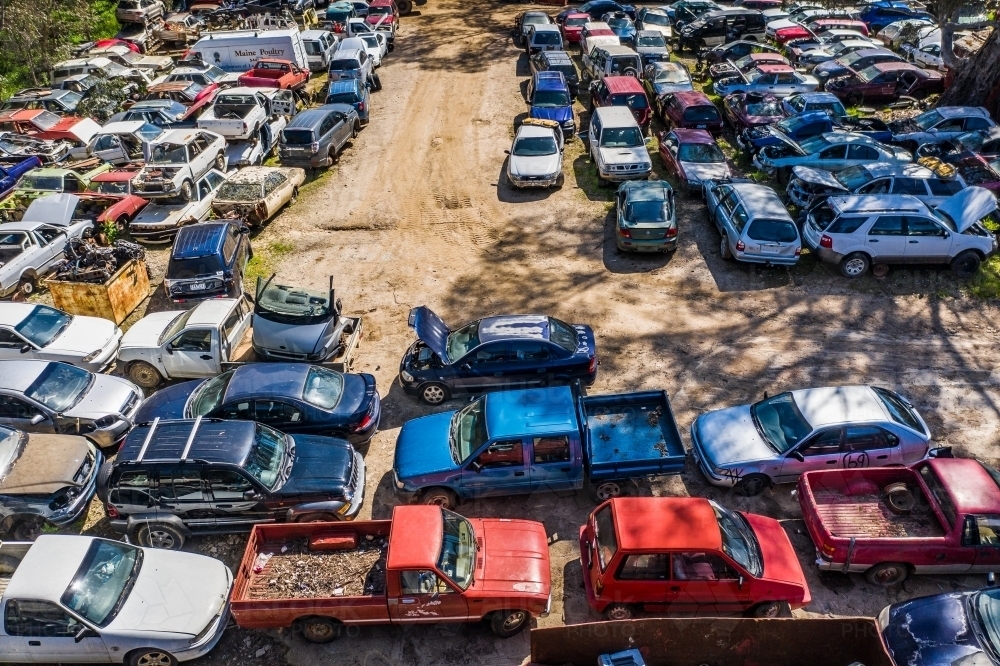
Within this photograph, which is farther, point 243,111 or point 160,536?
point 243,111

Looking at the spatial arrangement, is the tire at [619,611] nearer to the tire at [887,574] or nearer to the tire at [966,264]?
the tire at [887,574]

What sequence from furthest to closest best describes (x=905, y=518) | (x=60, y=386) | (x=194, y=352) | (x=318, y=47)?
(x=318, y=47)
(x=194, y=352)
(x=60, y=386)
(x=905, y=518)

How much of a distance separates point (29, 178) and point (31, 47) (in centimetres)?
1398

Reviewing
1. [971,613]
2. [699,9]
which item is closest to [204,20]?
[699,9]

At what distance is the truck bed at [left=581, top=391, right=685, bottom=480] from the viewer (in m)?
10.0

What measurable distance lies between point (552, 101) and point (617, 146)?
14.2 ft

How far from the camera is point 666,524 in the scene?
27.7ft

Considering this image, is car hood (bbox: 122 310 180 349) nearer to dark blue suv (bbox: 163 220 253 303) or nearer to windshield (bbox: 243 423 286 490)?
dark blue suv (bbox: 163 220 253 303)

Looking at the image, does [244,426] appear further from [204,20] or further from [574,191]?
[204,20]

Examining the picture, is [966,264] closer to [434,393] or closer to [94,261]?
[434,393]

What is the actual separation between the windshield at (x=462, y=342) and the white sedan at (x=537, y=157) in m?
7.97

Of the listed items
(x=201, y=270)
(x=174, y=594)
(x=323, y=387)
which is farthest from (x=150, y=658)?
(x=201, y=270)

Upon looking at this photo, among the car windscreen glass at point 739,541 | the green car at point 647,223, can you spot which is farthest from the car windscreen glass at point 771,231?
the car windscreen glass at point 739,541

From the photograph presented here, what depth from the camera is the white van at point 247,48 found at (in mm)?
27078
